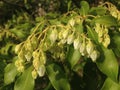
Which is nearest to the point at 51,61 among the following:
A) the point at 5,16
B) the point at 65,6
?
the point at 65,6

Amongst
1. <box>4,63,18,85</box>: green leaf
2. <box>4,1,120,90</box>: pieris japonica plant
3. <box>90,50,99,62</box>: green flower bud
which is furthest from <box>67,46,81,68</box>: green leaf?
<box>4,63,18,85</box>: green leaf

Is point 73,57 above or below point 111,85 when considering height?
above

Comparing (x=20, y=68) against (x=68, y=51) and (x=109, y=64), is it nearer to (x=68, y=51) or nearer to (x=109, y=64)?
(x=68, y=51)

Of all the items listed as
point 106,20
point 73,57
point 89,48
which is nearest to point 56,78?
point 73,57

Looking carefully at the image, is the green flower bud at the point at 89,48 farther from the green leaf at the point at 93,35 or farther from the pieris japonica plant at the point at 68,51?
the green leaf at the point at 93,35

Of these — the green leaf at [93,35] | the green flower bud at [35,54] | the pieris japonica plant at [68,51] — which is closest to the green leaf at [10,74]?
the pieris japonica plant at [68,51]

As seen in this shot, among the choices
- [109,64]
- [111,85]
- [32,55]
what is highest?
[32,55]

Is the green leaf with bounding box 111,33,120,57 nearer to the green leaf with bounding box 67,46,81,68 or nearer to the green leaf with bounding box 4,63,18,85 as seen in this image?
the green leaf with bounding box 67,46,81,68

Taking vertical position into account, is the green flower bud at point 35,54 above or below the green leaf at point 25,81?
above
